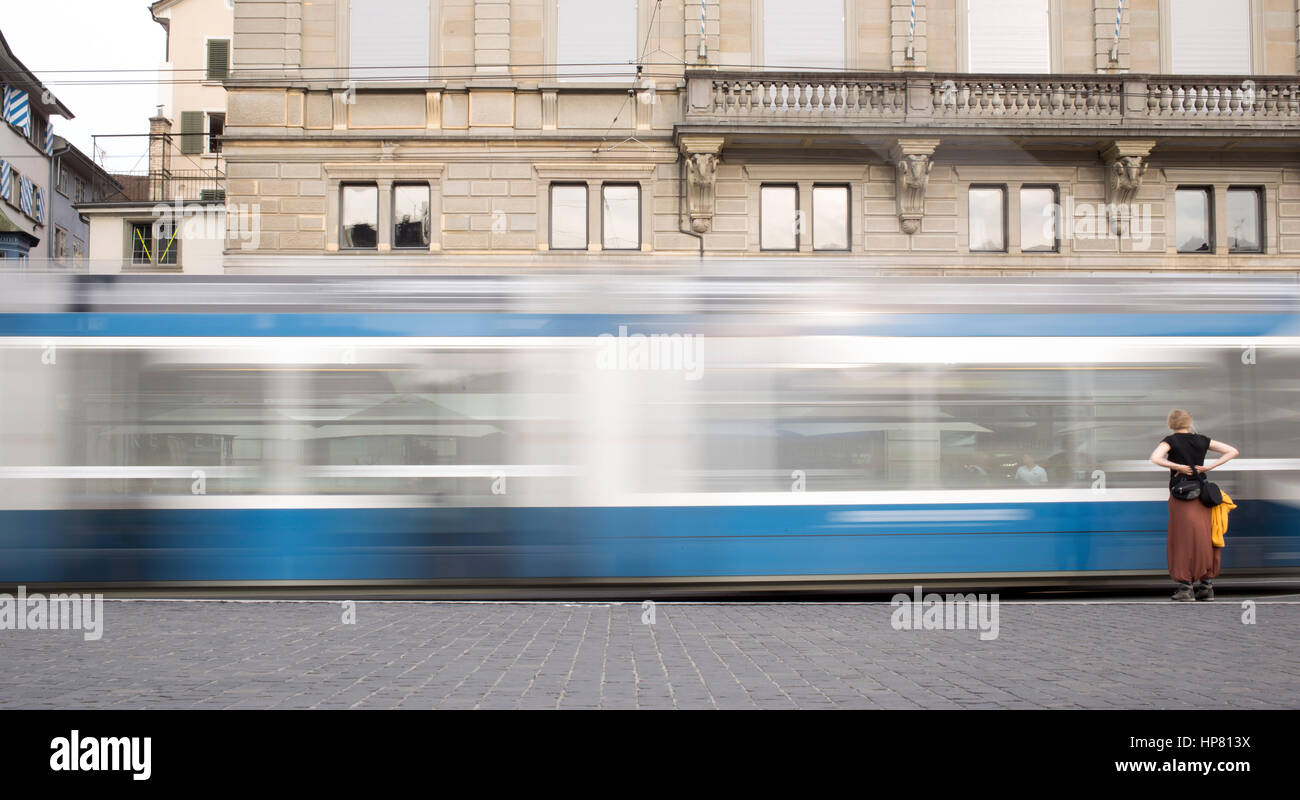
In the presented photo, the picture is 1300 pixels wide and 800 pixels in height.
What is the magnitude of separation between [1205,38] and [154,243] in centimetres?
2636

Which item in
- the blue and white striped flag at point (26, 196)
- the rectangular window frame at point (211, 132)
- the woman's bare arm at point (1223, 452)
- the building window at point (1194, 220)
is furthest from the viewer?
the blue and white striped flag at point (26, 196)

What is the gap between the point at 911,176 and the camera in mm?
20500

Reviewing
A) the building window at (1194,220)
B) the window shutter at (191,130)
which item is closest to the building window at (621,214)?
the building window at (1194,220)

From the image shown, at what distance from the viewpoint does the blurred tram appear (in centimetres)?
907

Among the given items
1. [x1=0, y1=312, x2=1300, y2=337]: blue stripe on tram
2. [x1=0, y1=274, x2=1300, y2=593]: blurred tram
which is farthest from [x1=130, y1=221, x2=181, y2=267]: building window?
[x1=0, y1=274, x2=1300, y2=593]: blurred tram

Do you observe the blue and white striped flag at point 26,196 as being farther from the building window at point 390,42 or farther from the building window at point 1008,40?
the building window at point 1008,40

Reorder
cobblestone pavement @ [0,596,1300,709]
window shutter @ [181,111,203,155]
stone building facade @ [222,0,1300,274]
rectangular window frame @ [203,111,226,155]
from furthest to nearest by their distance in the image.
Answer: rectangular window frame @ [203,111,226,155], window shutter @ [181,111,203,155], stone building facade @ [222,0,1300,274], cobblestone pavement @ [0,596,1300,709]

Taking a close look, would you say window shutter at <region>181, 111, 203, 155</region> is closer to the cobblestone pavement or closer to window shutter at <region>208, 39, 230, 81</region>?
window shutter at <region>208, 39, 230, 81</region>

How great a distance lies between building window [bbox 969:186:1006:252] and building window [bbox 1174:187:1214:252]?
3476mm

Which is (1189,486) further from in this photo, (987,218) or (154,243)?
(154,243)

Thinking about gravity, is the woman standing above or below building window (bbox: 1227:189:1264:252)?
below

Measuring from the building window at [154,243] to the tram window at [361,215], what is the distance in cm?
1052

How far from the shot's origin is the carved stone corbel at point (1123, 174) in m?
20.5

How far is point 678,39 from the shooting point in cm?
2091
